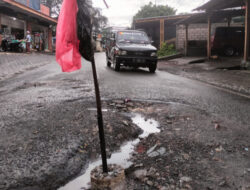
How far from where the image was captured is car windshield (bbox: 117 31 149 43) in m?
12.4

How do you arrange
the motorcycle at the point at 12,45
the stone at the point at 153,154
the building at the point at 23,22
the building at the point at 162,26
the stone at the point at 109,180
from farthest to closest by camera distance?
the building at the point at 162,26 < the building at the point at 23,22 < the motorcycle at the point at 12,45 < the stone at the point at 153,154 < the stone at the point at 109,180

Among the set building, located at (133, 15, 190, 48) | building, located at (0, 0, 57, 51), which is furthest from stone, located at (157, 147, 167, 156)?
building, located at (133, 15, 190, 48)

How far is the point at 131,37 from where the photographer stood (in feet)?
41.4

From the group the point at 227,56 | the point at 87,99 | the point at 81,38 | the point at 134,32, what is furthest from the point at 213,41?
the point at 81,38

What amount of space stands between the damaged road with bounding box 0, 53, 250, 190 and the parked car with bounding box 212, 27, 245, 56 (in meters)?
15.0

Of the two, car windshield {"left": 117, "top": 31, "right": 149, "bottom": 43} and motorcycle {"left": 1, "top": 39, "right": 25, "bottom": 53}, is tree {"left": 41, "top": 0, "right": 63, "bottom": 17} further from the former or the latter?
car windshield {"left": 117, "top": 31, "right": 149, "bottom": 43}

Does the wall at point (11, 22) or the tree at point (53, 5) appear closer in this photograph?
the wall at point (11, 22)

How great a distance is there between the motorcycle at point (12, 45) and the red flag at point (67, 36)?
65.4 ft

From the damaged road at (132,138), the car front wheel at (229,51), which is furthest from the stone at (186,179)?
the car front wheel at (229,51)

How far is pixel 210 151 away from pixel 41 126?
216 cm

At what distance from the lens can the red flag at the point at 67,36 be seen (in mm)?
1850

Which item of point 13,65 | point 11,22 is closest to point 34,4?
point 11,22

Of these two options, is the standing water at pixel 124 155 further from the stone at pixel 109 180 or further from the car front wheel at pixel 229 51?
the car front wheel at pixel 229 51

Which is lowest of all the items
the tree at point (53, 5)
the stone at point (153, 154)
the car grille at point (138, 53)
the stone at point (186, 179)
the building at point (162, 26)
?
the stone at point (186, 179)
